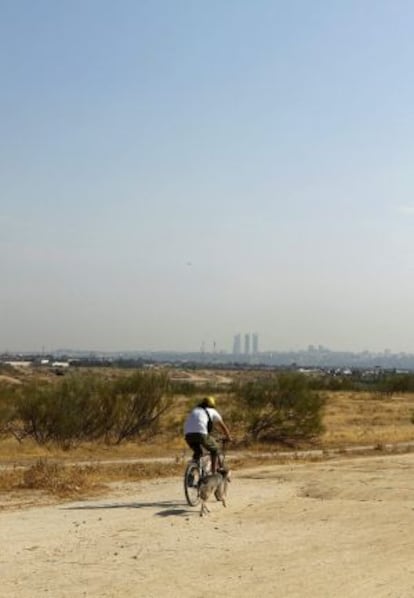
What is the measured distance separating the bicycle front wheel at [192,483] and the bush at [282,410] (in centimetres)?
1985

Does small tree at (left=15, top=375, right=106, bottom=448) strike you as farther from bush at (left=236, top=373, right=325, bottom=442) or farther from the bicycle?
the bicycle

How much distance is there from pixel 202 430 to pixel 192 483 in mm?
980

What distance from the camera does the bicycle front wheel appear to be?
1644 centimetres

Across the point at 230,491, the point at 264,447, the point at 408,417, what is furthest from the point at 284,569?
the point at 408,417

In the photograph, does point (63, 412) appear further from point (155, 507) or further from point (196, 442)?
point (196, 442)

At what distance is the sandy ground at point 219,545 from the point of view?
10891 mm

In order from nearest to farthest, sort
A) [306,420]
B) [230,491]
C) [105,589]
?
1. [105,589]
2. [230,491]
3. [306,420]

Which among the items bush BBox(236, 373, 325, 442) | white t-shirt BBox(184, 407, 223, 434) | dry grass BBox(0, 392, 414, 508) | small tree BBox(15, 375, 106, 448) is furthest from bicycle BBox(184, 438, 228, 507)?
bush BBox(236, 373, 325, 442)

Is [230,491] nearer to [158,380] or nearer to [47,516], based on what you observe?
[47,516]

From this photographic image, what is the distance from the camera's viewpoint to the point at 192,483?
1656cm

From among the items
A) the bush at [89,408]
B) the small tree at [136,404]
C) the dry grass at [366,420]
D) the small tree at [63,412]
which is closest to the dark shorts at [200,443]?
the bush at [89,408]

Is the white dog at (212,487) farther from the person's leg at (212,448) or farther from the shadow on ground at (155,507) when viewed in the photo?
the shadow on ground at (155,507)

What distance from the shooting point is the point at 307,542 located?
45.0ft

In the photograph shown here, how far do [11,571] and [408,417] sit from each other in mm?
46363
